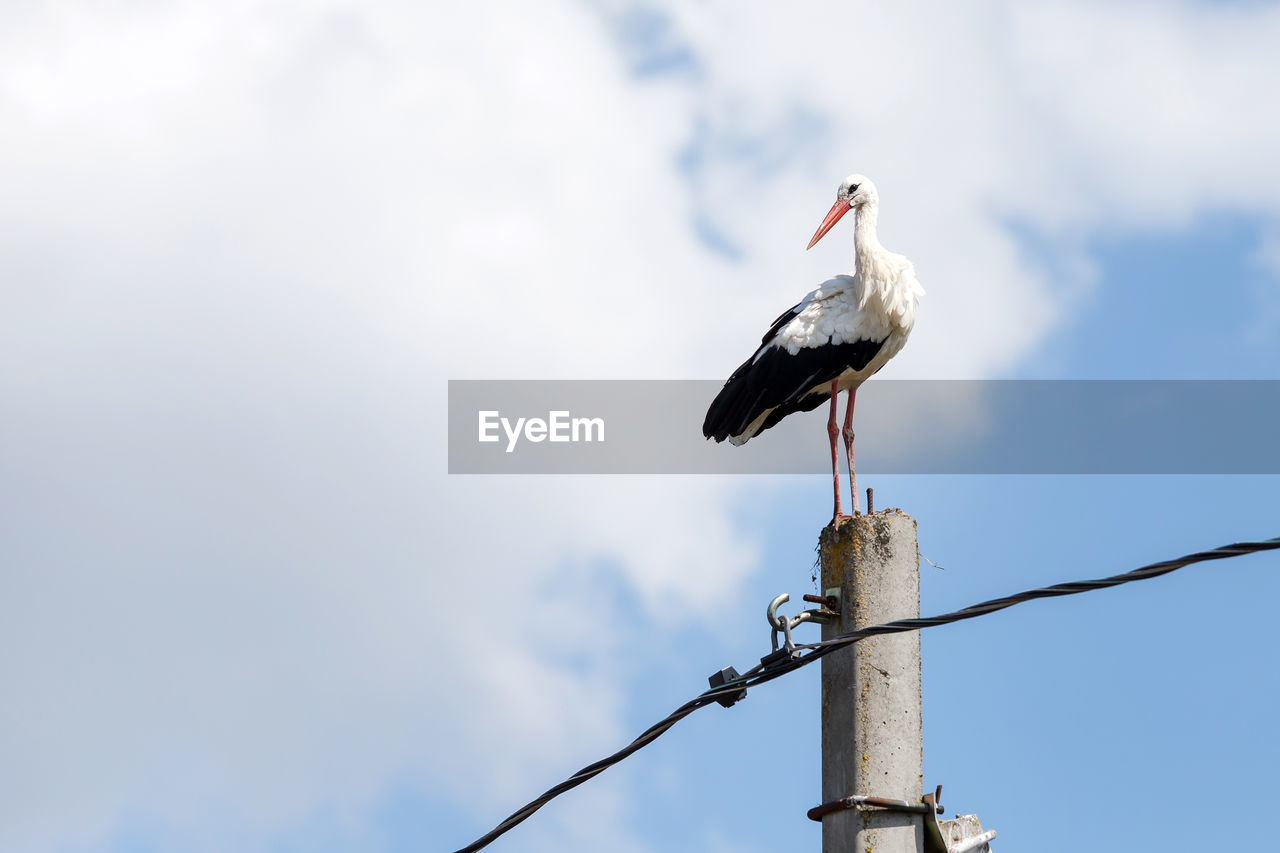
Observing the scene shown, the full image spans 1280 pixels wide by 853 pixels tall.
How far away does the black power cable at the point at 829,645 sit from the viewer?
4273mm

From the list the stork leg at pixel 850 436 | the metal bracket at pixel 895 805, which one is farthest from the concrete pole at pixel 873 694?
the stork leg at pixel 850 436

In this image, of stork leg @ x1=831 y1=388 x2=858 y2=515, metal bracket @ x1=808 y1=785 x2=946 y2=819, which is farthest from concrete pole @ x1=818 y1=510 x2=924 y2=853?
stork leg @ x1=831 y1=388 x2=858 y2=515

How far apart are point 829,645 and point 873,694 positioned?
36 cm

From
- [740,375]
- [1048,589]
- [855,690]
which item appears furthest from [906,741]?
[740,375]

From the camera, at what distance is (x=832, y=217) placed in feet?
35.0

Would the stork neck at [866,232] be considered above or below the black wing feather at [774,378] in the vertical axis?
above

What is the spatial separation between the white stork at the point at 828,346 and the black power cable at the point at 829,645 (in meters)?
4.58

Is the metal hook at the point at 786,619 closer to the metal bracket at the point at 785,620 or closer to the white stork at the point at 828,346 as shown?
the metal bracket at the point at 785,620

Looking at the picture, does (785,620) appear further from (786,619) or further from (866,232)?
(866,232)

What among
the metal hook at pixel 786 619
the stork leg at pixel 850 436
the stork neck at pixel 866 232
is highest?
the stork neck at pixel 866 232

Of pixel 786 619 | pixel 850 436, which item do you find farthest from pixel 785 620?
pixel 850 436

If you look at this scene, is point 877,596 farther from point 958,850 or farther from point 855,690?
point 958,850

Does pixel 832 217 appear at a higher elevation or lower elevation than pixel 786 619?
higher

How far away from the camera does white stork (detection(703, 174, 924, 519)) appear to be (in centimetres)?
981
